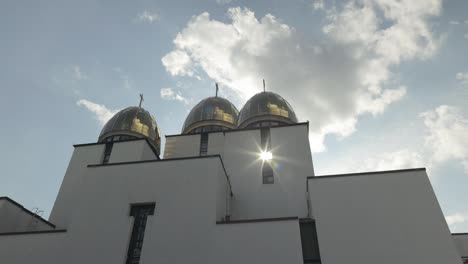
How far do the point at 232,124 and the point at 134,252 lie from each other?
12.8m

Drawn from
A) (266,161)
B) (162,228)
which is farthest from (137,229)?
(266,161)

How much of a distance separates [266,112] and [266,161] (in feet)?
15.0

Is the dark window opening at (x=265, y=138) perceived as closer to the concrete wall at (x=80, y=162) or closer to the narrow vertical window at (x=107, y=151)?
the concrete wall at (x=80, y=162)

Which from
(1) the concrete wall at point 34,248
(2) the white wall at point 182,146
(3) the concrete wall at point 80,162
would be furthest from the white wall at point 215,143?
(1) the concrete wall at point 34,248

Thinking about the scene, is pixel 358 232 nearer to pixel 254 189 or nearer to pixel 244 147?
pixel 254 189

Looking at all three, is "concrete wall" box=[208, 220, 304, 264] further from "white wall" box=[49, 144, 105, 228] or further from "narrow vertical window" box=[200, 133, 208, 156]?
"white wall" box=[49, 144, 105, 228]

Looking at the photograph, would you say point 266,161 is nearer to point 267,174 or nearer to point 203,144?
point 267,174

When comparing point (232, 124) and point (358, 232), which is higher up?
point (232, 124)

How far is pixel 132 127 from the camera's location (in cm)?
2205

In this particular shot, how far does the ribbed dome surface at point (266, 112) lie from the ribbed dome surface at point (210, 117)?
1.39m

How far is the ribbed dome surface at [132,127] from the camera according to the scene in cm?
2188

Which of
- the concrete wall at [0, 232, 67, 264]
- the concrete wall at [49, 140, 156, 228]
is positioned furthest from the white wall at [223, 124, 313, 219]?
the concrete wall at [0, 232, 67, 264]

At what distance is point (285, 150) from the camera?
1856 centimetres

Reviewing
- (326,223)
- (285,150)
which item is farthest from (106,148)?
(326,223)
